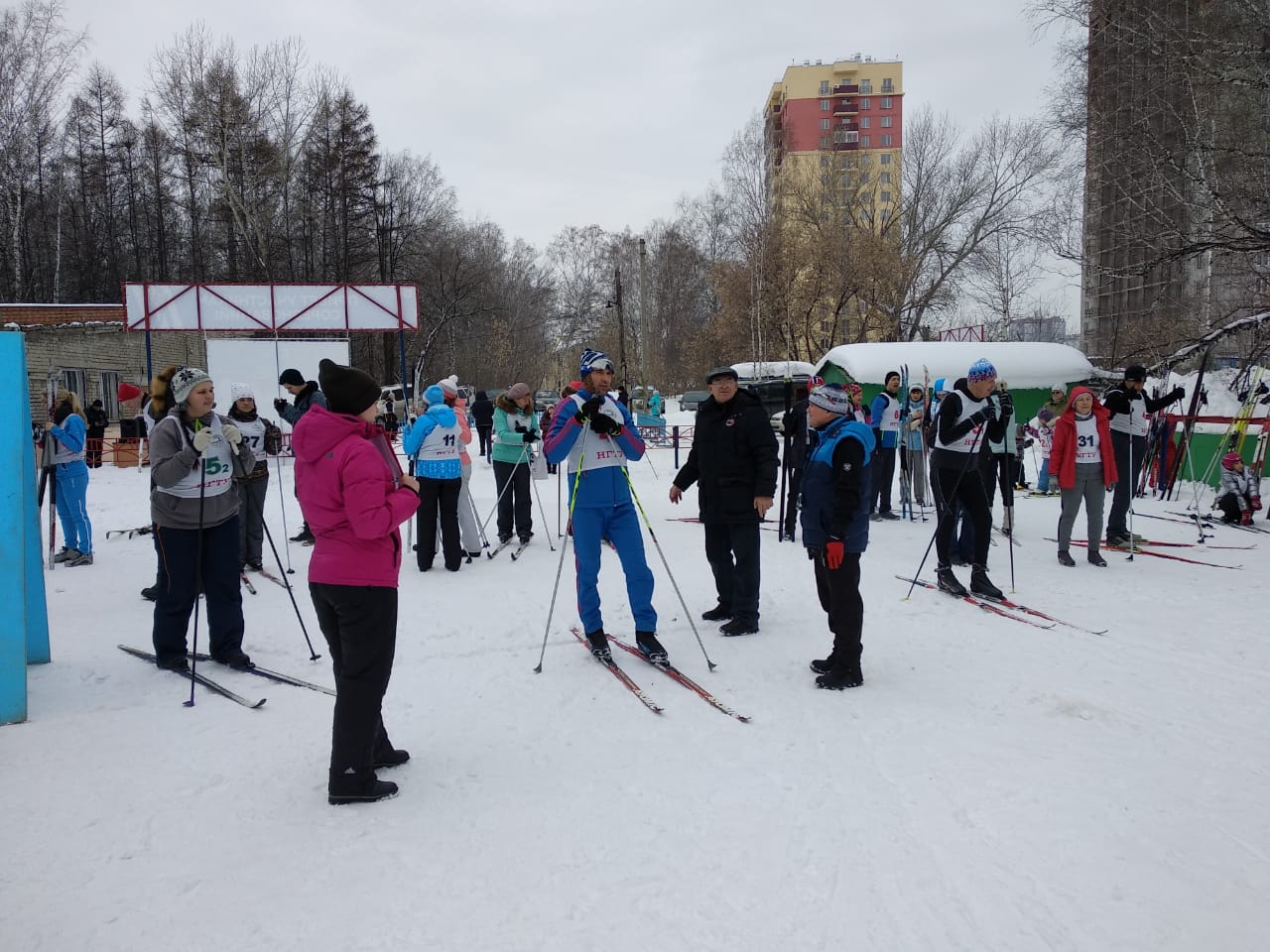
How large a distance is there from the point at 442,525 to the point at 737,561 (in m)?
3.52

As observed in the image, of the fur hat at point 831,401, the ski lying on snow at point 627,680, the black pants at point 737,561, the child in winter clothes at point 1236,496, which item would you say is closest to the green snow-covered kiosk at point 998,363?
the child in winter clothes at point 1236,496

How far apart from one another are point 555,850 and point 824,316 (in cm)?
3540

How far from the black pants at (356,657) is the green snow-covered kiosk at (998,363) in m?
18.3

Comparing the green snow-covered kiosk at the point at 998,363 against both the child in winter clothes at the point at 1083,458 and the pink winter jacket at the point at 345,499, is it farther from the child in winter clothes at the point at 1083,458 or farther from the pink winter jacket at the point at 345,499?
the pink winter jacket at the point at 345,499

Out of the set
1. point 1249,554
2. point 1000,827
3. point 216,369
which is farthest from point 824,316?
point 1000,827

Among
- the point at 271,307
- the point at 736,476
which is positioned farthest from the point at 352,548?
the point at 271,307

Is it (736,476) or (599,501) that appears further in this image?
(736,476)

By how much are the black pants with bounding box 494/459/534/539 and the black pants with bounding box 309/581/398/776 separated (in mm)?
5892

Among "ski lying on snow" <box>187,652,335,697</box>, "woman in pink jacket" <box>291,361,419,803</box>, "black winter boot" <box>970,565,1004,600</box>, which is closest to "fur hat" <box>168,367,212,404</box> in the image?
"ski lying on snow" <box>187,652,335,697</box>

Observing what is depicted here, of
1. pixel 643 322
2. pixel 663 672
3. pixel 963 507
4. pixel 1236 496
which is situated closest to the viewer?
pixel 663 672

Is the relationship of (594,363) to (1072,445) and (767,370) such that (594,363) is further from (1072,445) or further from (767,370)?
(767,370)

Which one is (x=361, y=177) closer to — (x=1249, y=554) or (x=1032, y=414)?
(x=1032, y=414)

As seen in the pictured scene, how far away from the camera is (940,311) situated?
37.2 metres

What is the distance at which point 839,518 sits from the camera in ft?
15.2
